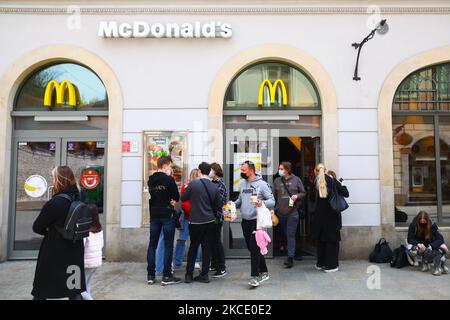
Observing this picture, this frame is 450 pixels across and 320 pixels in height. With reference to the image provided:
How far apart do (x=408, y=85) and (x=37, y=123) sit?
774 cm

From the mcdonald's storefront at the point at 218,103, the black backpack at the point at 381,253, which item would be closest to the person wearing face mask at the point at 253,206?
the mcdonald's storefront at the point at 218,103

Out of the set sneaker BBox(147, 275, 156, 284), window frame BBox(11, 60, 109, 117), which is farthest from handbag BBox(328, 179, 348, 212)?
window frame BBox(11, 60, 109, 117)

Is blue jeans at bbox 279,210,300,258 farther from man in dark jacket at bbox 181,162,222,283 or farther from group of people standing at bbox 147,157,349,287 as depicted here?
man in dark jacket at bbox 181,162,222,283

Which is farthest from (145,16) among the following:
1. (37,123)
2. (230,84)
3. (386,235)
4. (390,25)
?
(386,235)

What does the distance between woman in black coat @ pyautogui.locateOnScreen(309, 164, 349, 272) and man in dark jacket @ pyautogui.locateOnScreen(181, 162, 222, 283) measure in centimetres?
185

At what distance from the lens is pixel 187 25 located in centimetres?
733

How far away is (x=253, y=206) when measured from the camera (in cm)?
559

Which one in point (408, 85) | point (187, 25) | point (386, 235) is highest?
point (187, 25)

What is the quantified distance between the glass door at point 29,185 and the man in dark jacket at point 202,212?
3.53m

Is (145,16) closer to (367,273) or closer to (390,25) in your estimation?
(390,25)

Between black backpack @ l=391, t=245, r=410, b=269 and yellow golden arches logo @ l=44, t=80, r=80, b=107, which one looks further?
yellow golden arches logo @ l=44, t=80, r=80, b=107

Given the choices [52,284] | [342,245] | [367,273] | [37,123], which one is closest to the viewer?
[52,284]

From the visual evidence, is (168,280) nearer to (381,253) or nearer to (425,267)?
(381,253)

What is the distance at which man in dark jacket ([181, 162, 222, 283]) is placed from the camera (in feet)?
18.5
